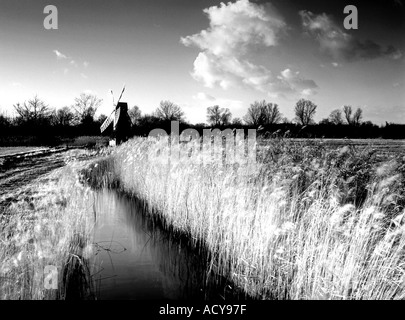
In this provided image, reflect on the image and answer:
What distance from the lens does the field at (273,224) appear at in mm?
2896

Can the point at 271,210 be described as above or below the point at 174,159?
below

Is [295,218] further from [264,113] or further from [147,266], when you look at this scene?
[264,113]

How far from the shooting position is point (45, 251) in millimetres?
3344

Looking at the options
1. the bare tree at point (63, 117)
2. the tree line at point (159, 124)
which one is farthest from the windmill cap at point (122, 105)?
the bare tree at point (63, 117)

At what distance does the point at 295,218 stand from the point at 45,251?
356cm

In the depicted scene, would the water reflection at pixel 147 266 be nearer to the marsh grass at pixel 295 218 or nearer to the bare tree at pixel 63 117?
the marsh grass at pixel 295 218

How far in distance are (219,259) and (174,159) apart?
12.2 ft

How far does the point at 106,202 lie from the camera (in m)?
7.75

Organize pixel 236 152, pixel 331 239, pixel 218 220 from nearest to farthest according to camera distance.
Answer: pixel 331 239
pixel 218 220
pixel 236 152

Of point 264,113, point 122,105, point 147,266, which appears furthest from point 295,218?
point 264,113

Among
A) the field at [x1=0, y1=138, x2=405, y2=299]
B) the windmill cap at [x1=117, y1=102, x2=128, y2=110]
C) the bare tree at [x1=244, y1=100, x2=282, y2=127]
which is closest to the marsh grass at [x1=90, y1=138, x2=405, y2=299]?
the field at [x1=0, y1=138, x2=405, y2=299]

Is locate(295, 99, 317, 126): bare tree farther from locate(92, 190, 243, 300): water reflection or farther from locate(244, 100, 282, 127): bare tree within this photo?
locate(92, 190, 243, 300): water reflection
